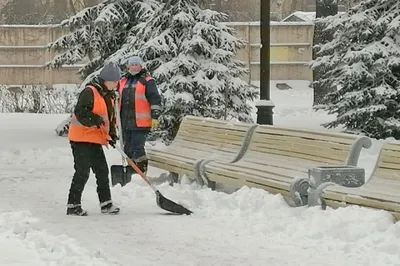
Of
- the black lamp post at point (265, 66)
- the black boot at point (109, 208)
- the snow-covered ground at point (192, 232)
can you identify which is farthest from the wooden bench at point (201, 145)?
the black lamp post at point (265, 66)

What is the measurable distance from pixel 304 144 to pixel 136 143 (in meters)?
2.43

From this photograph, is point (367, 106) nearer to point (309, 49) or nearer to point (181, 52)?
point (181, 52)

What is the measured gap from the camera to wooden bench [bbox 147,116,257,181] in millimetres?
10219

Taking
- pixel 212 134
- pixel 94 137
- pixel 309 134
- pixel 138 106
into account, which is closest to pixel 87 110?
pixel 94 137

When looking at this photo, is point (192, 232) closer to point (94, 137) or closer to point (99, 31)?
point (94, 137)

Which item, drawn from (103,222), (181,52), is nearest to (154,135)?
(181,52)

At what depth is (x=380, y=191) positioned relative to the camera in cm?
729

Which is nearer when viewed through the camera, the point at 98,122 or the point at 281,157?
the point at 98,122

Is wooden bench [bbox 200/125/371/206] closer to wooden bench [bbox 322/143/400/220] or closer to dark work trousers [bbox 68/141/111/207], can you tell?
wooden bench [bbox 322/143/400/220]

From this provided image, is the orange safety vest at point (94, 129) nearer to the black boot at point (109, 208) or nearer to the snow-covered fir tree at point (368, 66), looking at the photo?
the black boot at point (109, 208)

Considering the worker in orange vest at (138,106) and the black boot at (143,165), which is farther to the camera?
the black boot at (143,165)

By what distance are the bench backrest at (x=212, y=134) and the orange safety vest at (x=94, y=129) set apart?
2374 millimetres

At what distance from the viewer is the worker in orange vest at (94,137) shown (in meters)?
8.39

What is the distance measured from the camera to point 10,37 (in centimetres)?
3183
